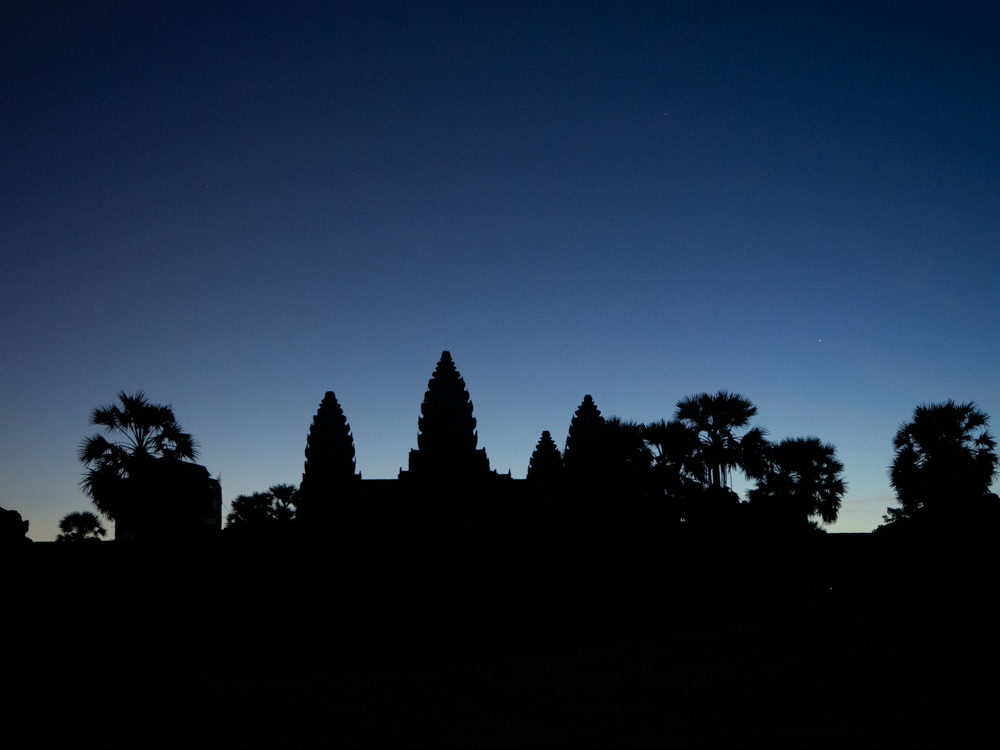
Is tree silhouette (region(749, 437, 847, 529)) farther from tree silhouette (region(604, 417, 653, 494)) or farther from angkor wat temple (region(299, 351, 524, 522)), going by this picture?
angkor wat temple (region(299, 351, 524, 522))

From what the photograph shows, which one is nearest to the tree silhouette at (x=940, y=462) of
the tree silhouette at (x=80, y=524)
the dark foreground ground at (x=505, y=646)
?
the dark foreground ground at (x=505, y=646)

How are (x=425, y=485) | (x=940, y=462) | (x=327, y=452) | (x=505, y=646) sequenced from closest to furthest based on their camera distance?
1. (x=505, y=646)
2. (x=940, y=462)
3. (x=425, y=485)
4. (x=327, y=452)

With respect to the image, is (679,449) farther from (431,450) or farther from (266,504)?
(266,504)

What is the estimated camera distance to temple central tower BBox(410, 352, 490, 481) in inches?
1446

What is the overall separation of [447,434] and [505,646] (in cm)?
2379

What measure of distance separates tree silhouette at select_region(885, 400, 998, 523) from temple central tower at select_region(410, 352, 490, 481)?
19.1 metres

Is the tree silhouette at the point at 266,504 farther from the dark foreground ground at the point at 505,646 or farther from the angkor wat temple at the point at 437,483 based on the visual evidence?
the dark foreground ground at the point at 505,646

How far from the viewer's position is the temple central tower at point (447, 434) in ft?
120

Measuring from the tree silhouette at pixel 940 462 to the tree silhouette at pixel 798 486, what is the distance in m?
3.66

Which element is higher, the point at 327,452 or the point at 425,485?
the point at 327,452

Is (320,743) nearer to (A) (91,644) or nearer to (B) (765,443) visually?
(A) (91,644)

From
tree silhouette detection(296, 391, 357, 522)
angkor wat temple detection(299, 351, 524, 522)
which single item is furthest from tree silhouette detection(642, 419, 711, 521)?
tree silhouette detection(296, 391, 357, 522)

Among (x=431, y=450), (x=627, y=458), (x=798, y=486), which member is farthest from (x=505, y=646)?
(x=431, y=450)

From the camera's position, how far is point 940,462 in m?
23.8
